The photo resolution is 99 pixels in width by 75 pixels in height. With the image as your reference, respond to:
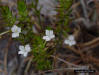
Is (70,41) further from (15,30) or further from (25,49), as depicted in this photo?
(15,30)

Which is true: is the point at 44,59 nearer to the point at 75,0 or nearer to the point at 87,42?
the point at 87,42

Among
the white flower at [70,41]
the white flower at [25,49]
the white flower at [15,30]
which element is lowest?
the white flower at [25,49]

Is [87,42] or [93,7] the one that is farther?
[93,7]

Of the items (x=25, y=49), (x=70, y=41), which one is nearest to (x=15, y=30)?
(x=25, y=49)

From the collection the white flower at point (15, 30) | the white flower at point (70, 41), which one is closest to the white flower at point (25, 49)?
the white flower at point (15, 30)

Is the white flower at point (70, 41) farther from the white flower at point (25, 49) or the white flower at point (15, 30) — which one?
the white flower at point (15, 30)

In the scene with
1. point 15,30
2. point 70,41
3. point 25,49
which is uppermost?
point 15,30

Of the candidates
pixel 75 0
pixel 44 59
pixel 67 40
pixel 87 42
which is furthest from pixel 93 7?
pixel 44 59

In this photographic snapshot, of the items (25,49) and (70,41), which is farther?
(70,41)

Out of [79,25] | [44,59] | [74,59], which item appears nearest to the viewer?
[44,59]

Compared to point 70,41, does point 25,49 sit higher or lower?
lower

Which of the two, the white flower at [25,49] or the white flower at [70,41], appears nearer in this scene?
the white flower at [25,49]
